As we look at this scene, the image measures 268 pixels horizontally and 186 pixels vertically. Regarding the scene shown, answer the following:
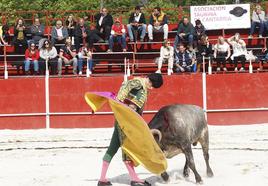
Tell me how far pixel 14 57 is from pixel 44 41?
1328 millimetres

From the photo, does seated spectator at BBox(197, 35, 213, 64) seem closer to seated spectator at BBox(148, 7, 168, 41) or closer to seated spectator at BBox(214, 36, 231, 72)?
seated spectator at BBox(214, 36, 231, 72)

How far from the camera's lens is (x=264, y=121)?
15070mm

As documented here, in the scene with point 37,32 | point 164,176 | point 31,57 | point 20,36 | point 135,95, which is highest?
point 37,32

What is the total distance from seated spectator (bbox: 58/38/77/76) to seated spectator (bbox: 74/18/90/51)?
431mm

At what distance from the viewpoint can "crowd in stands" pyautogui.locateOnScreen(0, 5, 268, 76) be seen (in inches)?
621

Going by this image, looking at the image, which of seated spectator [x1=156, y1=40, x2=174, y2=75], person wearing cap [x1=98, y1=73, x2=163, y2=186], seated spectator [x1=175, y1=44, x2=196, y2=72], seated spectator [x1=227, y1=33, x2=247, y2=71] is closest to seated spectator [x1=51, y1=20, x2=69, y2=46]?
seated spectator [x1=156, y1=40, x2=174, y2=75]

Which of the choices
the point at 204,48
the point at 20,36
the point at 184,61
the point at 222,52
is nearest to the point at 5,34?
the point at 20,36

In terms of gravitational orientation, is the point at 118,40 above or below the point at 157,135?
above

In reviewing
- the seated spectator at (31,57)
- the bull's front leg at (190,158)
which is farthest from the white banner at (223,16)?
the bull's front leg at (190,158)

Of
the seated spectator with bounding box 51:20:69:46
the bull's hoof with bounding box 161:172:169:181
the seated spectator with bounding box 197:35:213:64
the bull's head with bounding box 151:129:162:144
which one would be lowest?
the bull's hoof with bounding box 161:172:169:181

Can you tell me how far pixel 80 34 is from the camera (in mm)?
16656

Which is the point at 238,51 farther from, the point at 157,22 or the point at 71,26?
the point at 71,26

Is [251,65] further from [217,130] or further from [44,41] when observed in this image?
[44,41]

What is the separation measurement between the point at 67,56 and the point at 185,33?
3.14 metres
